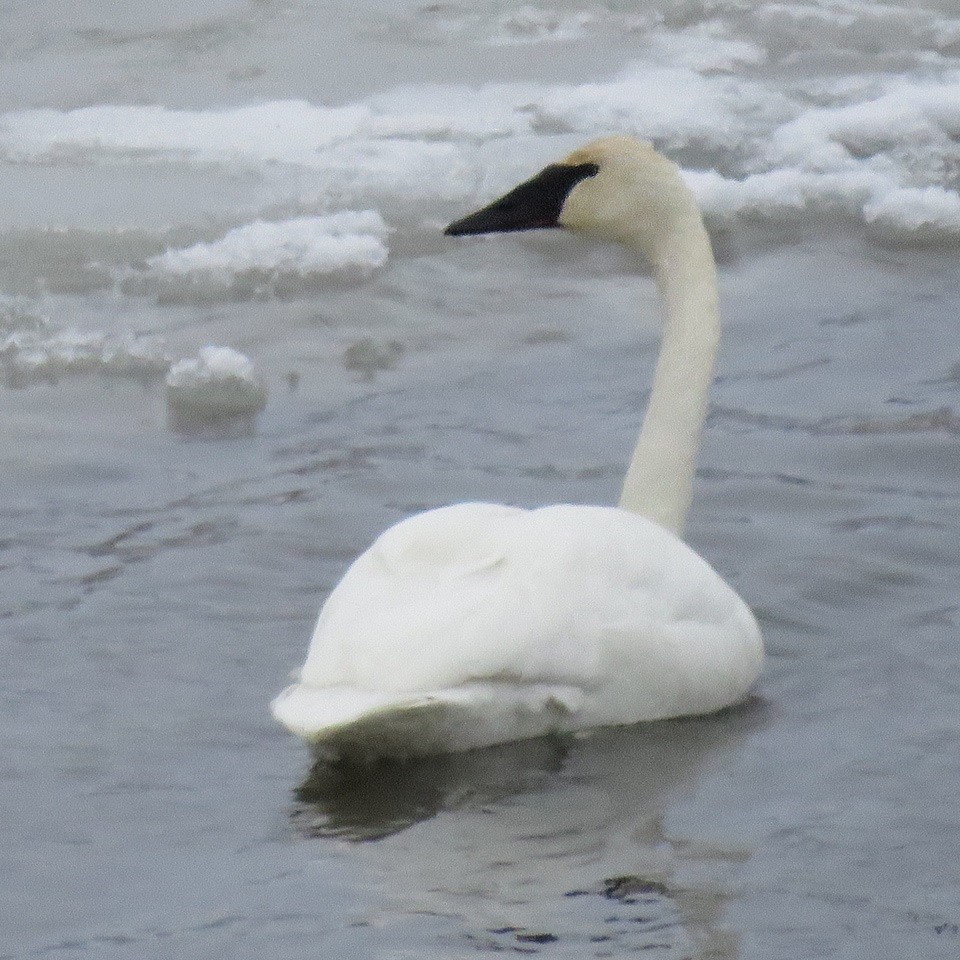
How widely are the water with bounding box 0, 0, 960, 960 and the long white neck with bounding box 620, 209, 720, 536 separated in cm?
46

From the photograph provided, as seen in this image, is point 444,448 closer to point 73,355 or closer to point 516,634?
point 73,355

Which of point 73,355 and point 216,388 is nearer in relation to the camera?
point 216,388

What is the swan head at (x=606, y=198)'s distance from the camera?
5.45 meters


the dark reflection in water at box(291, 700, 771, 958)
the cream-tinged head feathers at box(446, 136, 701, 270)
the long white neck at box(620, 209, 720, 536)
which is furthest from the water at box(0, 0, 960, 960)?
the cream-tinged head feathers at box(446, 136, 701, 270)

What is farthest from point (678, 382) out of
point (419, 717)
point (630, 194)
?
point (419, 717)

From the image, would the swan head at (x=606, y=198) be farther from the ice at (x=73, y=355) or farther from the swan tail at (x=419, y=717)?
the ice at (x=73, y=355)

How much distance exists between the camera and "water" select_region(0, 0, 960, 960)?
3992 mm

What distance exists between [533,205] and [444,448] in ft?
5.02

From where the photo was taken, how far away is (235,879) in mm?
3971

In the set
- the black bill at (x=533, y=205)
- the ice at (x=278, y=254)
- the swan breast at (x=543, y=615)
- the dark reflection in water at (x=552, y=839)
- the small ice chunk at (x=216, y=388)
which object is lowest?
the dark reflection in water at (x=552, y=839)

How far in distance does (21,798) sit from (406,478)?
97.6 inches

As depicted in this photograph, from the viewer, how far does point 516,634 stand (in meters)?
4.39

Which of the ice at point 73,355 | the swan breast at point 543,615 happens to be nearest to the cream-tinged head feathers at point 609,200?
the swan breast at point 543,615

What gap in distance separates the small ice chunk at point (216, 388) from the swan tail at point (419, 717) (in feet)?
9.27
